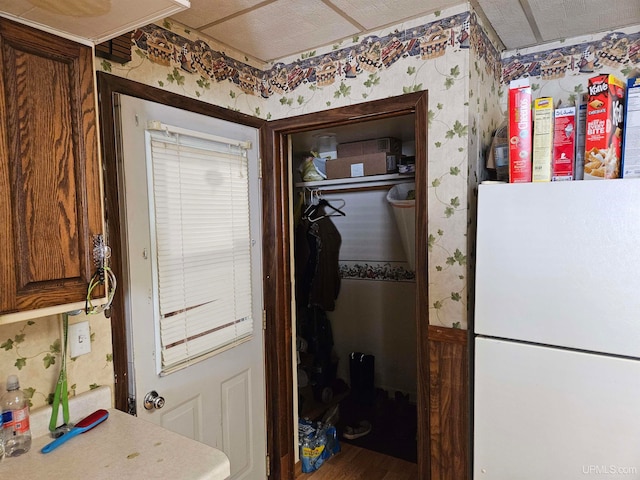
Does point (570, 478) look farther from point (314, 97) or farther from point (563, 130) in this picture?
point (314, 97)

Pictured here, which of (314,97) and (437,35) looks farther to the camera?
(314,97)

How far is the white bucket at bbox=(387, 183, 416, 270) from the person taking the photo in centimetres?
281

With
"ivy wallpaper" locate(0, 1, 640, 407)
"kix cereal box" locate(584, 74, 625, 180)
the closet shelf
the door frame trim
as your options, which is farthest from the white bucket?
the door frame trim

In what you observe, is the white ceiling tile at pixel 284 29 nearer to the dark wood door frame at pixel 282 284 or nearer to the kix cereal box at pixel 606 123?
the dark wood door frame at pixel 282 284

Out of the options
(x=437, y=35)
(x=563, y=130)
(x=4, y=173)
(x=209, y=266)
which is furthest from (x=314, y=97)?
(x=4, y=173)

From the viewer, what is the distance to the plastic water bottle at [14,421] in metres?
1.11

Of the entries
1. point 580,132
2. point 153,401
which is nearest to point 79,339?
point 153,401

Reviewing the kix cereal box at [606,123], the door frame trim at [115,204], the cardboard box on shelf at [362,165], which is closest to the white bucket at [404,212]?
the cardboard box on shelf at [362,165]

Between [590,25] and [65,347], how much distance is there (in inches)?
89.6

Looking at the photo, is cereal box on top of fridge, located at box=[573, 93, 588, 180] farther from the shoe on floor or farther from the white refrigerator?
the shoe on floor

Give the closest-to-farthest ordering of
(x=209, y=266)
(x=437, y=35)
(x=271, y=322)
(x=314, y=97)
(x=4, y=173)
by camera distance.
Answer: (x=4, y=173)
(x=437, y=35)
(x=209, y=266)
(x=314, y=97)
(x=271, y=322)

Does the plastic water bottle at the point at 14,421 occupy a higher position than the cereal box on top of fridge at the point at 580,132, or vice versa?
the cereal box on top of fridge at the point at 580,132

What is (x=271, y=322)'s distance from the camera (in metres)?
2.12

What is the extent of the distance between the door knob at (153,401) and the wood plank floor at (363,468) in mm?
1182
